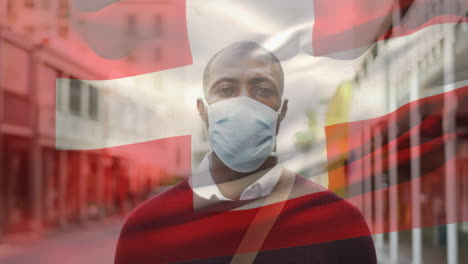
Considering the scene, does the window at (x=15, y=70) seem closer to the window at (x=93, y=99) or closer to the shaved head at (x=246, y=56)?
the window at (x=93, y=99)

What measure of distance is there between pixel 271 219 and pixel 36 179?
146cm

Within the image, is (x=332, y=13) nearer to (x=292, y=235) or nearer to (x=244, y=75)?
(x=244, y=75)

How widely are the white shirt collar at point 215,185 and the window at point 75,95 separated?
42 cm

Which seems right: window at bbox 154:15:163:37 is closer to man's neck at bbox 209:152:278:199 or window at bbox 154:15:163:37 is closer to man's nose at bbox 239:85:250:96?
man's nose at bbox 239:85:250:96

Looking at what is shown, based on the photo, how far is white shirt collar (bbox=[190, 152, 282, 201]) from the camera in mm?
1474

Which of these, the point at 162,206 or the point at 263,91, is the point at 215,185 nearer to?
the point at 162,206

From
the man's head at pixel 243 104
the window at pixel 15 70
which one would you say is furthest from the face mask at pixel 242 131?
the window at pixel 15 70

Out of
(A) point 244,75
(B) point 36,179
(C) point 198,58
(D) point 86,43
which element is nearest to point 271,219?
(A) point 244,75

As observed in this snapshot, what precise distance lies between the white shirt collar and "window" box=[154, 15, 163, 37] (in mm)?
432
